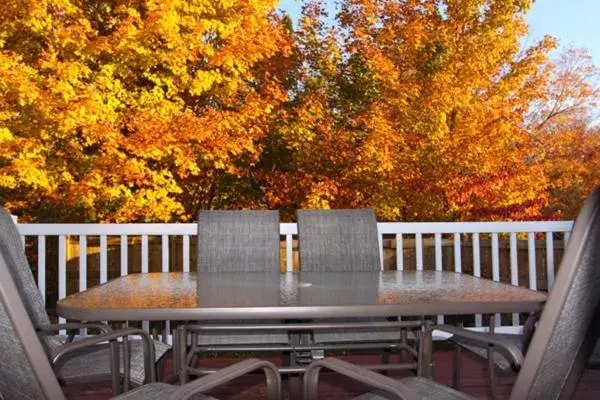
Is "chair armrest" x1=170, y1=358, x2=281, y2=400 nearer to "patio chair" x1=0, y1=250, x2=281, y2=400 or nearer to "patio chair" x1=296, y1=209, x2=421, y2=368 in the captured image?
"patio chair" x1=0, y1=250, x2=281, y2=400

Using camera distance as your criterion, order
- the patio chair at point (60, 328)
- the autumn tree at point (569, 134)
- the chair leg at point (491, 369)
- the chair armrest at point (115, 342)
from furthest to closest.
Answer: the autumn tree at point (569, 134), the patio chair at point (60, 328), the chair leg at point (491, 369), the chair armrest at point (115, 342)

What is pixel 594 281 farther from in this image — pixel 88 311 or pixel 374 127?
pixel 374 127

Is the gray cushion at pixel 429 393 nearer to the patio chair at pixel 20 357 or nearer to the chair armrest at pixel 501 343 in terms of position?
the chair armrest at pixel 501 343

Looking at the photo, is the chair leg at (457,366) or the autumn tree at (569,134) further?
the autumn tree at (569,134)

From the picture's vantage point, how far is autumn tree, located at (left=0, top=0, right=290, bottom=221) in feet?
25.6

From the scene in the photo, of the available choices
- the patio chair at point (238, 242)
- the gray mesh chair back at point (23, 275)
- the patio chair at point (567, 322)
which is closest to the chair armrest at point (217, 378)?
the patio chair at point (567, 322)

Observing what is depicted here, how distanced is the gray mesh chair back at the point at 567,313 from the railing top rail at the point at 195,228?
2.69 m

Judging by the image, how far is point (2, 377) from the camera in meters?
1.19

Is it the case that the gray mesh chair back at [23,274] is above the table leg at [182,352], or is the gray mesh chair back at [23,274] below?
above

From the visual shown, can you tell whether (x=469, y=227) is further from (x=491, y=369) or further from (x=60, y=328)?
(x=60, y=328)

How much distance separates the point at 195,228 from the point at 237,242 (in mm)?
859

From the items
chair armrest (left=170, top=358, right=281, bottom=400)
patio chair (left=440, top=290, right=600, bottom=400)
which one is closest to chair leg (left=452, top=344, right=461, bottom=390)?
patio chair (left=440, top=290, right=600, bottom=400)

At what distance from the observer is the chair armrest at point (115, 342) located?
1.66 metres

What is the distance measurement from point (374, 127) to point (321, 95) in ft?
4.14
